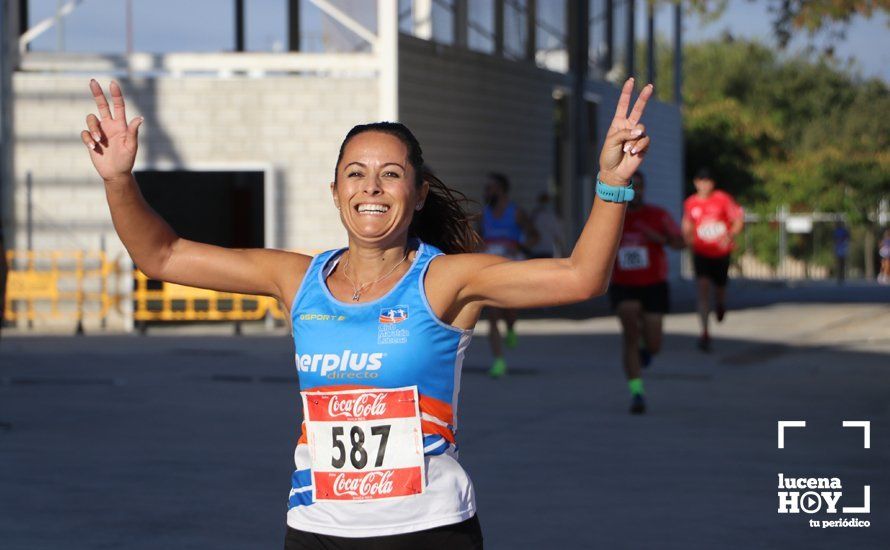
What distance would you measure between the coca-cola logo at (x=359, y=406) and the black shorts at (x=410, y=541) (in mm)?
306

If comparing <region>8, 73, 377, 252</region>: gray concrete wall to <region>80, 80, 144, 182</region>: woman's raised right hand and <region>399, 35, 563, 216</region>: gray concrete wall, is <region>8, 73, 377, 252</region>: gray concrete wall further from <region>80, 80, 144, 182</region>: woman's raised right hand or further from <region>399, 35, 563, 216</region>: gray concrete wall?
<region>80, 80, 144, 182</region>: woman's raised right hand

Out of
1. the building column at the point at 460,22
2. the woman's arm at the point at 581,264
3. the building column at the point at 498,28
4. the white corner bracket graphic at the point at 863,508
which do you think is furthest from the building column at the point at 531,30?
the woman's arm at the point at 581,264

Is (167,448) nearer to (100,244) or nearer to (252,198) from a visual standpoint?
(100,244)

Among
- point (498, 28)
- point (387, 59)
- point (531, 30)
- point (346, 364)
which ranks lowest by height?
point (346, 364)

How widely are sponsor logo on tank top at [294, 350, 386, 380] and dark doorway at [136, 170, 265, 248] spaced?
2517cm

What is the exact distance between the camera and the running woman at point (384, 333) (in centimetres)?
421

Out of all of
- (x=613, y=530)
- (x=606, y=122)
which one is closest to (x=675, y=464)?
(x=613, y=530)

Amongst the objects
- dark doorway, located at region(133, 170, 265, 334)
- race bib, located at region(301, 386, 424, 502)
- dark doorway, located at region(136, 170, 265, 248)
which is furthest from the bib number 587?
dark doorway, located at region(136, 170, 265, 248)

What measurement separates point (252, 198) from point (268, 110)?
656cm

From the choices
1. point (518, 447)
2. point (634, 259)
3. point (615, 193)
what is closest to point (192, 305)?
point (634, 259)

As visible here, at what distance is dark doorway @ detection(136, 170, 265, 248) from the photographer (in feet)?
98.2

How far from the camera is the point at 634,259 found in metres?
13.4

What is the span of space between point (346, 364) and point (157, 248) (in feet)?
2.21

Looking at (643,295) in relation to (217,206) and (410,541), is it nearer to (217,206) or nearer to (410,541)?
(410,541)
